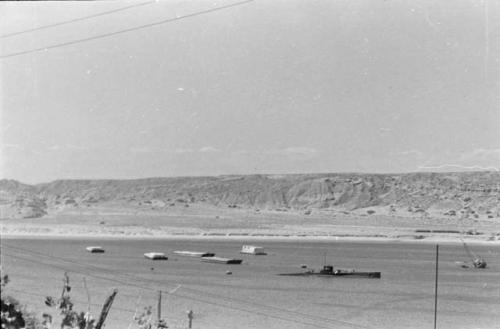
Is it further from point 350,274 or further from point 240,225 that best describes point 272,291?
point 240,225

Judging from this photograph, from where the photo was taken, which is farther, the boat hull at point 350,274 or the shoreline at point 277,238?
the shoreline at point 277,238

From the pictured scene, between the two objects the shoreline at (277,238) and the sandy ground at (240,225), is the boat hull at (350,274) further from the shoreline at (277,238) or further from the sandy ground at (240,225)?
the sandy ground at (240,225)

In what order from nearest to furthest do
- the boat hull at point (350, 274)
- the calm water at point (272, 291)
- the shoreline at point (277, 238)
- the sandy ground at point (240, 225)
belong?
the calm water at point (272, 291)
the boat hull at point (350, 274)
the shoreline at point (277, 238)
the sandy ground at point (240, 225)

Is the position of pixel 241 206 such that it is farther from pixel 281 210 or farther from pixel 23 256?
pixel 23 256

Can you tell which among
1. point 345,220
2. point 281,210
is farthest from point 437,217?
point 281,210

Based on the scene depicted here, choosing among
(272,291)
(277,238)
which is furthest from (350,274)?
(277,238)

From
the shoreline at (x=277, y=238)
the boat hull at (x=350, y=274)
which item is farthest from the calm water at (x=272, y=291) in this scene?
the shoreline at (x=277, y=238)
